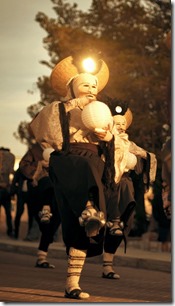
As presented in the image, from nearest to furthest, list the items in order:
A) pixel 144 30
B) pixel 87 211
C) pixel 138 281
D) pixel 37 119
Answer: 1. pixel 87 211
2. pixel 37 119
3. pixel 138 281
4. pixel 144 30

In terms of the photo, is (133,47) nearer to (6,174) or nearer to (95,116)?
(6,174)

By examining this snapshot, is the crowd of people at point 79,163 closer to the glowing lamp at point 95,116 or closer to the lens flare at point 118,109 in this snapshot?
the glowing lamp at point 95,116

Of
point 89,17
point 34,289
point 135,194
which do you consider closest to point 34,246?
point 135,194

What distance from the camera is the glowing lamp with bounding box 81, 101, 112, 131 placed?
7922mm

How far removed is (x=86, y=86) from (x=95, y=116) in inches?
22.2

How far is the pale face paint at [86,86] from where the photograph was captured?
8.41 m

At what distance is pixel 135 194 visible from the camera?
34.1 feet

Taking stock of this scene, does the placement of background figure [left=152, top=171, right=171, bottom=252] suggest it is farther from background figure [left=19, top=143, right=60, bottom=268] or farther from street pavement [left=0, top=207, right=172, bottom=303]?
background figure [left=19, top=143, right=60, bottom=268]

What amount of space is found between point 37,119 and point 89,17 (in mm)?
14235

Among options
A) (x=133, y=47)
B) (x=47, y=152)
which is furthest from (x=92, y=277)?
(x=133, y=47)

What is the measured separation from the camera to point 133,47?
21.8m

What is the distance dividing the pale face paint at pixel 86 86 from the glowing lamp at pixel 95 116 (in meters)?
0.42

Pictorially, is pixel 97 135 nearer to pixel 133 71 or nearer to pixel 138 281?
pixel 138 281

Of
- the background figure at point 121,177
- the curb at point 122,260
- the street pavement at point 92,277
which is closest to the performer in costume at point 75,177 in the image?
the background figure at point 121,177
